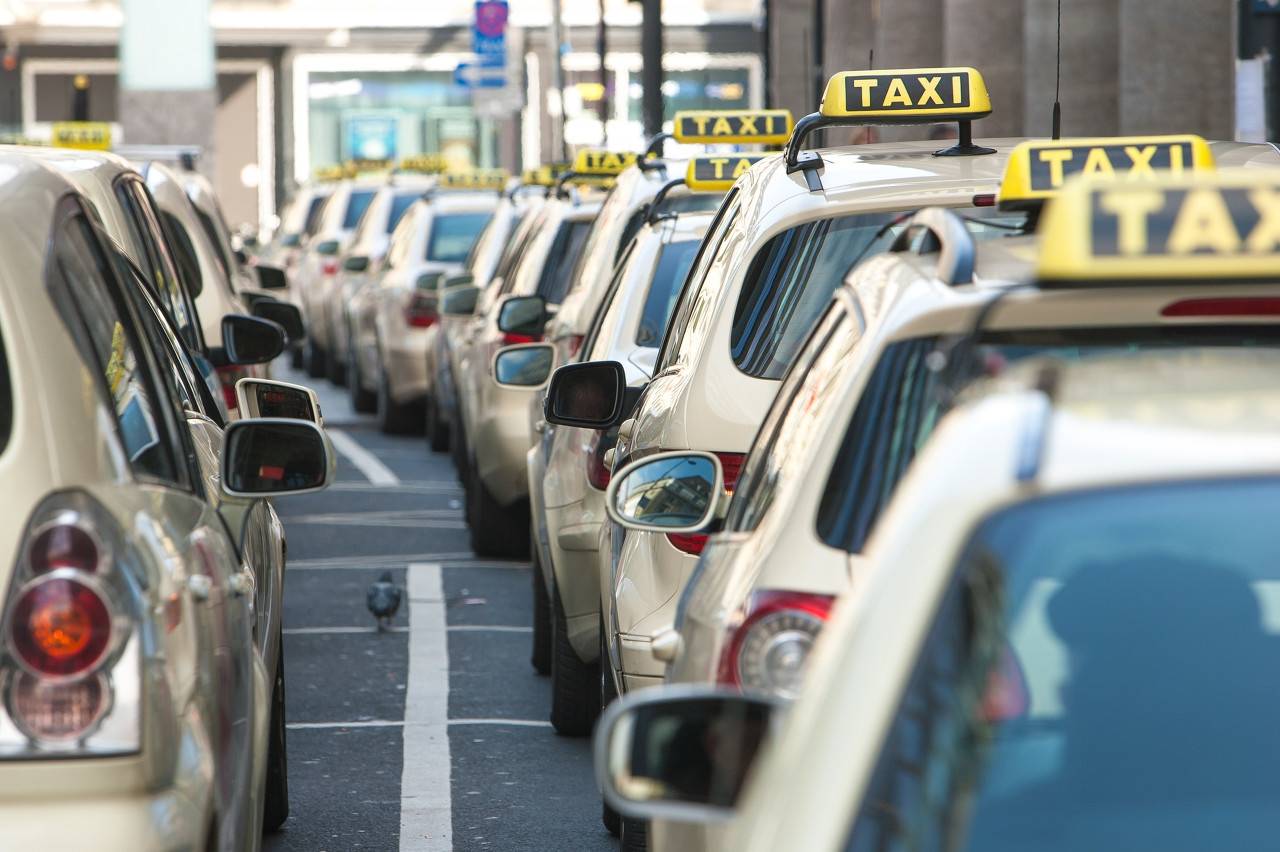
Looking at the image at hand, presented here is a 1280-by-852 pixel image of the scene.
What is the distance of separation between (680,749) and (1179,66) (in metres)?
16.8

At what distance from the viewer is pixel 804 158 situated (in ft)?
20.8

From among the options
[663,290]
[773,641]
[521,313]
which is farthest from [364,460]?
[773,641]

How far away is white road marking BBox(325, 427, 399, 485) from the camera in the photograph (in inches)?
655

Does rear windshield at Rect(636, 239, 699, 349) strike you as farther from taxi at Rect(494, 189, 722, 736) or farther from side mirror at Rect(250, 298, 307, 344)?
side mirror at Rect(250, 298, 307, 344)

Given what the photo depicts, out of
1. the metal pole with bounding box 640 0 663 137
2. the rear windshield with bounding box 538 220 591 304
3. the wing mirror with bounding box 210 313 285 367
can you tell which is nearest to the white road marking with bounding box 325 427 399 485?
the rear windshield with bounding box 538 220 591 304

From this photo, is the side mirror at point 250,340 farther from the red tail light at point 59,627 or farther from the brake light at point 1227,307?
the brake light at point 1227,307

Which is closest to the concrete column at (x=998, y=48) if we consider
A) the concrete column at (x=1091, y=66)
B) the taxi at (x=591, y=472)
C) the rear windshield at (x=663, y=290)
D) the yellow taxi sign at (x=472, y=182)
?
the concrete column at (x=1091, y=66)

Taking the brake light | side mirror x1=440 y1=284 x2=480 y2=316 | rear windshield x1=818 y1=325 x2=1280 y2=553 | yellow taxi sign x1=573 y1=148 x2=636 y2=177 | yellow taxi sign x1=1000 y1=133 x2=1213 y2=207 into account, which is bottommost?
side mirror x1=440 y1=284 x2=480 y2=316

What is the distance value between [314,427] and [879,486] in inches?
60.1

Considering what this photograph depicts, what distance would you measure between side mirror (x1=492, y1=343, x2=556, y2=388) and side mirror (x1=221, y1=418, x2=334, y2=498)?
187 inches

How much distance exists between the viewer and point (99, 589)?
12.2 ft

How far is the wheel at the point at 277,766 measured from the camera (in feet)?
21.2

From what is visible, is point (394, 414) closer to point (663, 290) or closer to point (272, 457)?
point (663, 290)

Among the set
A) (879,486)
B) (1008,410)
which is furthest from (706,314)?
(1008,410)
